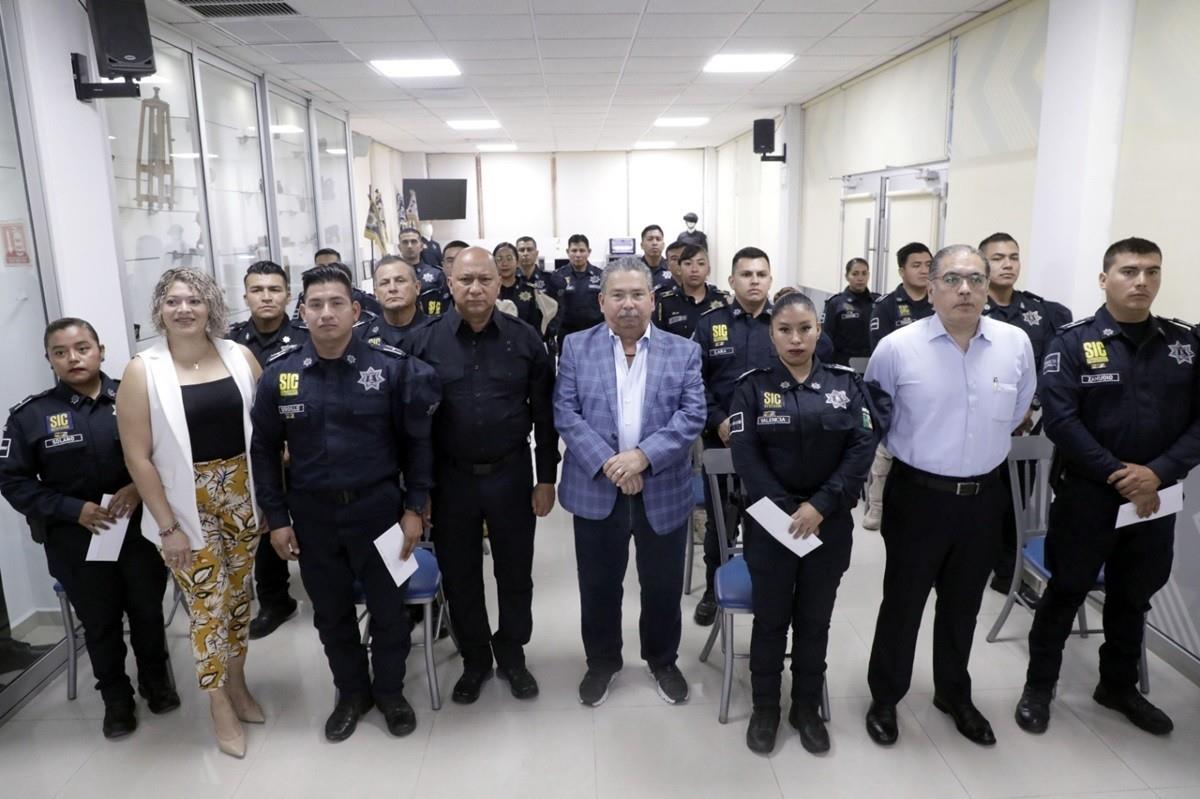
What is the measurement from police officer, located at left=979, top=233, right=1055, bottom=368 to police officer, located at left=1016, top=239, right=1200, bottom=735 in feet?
3.75

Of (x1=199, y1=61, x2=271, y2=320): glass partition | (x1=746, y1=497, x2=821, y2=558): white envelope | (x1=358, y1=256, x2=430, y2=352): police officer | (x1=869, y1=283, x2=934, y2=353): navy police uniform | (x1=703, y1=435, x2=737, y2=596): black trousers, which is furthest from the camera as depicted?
(x1=199, y1=61, x2=271, y2=320): glass partition

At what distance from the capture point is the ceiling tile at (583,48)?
5820 millimetres

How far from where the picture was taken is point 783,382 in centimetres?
251

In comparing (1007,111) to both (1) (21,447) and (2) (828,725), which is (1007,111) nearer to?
(2) (828,725)

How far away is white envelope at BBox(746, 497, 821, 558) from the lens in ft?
8.07

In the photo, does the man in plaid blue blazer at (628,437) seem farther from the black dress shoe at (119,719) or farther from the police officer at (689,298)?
the black dress shoe at (119,719)

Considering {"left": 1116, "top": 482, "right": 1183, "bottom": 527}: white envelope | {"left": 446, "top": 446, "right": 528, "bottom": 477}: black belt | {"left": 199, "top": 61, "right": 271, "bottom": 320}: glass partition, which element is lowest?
{"left": 1116, "top": 482, "right": 1183, "bottom": 527}: white envelope

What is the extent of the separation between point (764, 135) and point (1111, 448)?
282 inches

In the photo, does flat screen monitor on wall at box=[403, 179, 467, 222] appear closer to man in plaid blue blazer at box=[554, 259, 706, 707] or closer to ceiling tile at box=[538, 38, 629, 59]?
ceiling tile at box=[538, 38, 629, 59]

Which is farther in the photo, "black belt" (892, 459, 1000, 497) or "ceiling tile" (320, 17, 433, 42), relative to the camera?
"ceiling tile" (320, 17, 433, 42)

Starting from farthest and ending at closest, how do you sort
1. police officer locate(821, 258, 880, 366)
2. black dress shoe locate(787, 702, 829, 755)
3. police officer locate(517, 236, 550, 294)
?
police officer locate(517, 236, 550, 294), police officer locate(821, 258, 880, 366), black dress shoe locate(787, 702, 829, 755)

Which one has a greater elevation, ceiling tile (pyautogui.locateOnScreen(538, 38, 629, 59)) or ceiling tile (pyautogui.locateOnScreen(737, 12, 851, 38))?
ceiling tile (pyautogui.locateOnScreen(538, 38, 629, 59))

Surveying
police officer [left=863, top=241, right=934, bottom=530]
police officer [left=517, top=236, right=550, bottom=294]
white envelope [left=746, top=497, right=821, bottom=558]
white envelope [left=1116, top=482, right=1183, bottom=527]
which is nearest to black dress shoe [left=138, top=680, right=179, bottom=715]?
white envelope [left=746, top=497, right=821, bottom=558]

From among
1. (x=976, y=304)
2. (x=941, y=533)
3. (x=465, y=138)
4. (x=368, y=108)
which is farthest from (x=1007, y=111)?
(x=465, y=138)
